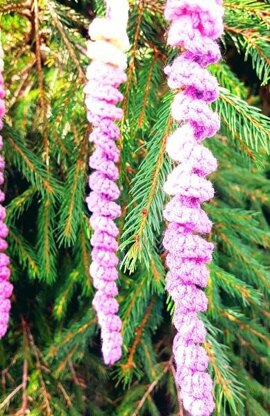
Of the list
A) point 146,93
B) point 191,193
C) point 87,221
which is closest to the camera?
point 191,193

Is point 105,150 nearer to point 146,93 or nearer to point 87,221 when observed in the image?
point 146,93

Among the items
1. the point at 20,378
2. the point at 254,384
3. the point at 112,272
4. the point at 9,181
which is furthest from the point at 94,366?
the point at 112,272

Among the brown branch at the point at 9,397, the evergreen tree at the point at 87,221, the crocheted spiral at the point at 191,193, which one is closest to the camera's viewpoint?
the crocheted spiral at the point at 191,193

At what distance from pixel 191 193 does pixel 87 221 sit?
0.66 metres

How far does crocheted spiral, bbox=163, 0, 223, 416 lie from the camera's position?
1.66ft

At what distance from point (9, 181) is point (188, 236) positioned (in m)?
0.90

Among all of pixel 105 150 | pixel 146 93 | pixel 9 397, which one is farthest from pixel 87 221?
pixel 105 150

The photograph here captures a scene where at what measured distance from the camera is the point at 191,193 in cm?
51

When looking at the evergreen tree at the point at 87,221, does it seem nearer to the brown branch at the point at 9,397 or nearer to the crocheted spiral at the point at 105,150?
the brown branch at the point at 9,397

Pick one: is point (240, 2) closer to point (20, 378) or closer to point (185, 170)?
point (185, 170)

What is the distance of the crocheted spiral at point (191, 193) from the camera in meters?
0.51

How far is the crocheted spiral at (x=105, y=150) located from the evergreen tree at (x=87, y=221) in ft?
0.64

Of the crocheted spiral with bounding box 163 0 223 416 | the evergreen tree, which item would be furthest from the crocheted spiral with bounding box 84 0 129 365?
the evergreen tree

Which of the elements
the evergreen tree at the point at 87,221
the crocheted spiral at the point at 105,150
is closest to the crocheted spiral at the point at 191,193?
the crocheted spiral at the point at 105,150
